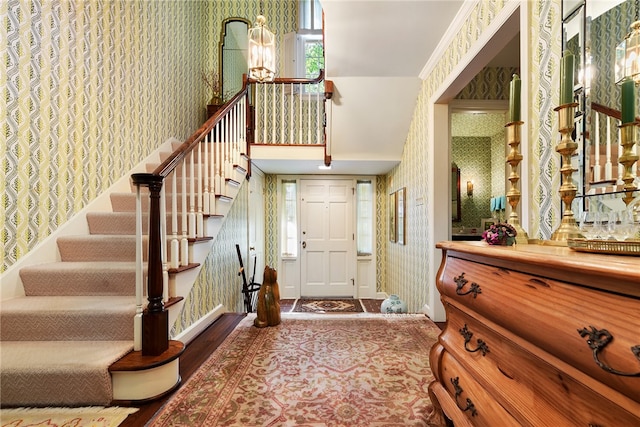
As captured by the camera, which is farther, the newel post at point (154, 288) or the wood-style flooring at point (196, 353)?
the newel post at point (154, 288)

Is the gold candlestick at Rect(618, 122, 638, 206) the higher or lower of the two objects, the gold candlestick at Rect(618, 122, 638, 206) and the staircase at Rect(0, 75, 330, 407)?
the higher

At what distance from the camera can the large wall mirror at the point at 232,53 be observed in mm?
5164

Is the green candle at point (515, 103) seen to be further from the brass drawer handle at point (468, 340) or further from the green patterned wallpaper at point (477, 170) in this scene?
the green patterned wallpaper at point (477, 170)

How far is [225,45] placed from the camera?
205 inches

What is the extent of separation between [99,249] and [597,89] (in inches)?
121

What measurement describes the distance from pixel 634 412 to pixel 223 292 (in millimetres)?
3277

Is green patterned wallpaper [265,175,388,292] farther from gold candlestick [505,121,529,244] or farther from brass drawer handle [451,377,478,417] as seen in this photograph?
brass drawer handle [451,377,478,417]

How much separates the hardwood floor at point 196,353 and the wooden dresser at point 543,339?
4.62 feet

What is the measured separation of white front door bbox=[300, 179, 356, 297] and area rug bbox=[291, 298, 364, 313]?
14cm

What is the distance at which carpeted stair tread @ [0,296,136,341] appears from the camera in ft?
5.48

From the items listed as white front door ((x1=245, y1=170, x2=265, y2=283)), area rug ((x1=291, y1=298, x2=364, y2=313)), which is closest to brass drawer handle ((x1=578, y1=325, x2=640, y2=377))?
white front door ((x1=245, y1=170, x2=265, y2=283))

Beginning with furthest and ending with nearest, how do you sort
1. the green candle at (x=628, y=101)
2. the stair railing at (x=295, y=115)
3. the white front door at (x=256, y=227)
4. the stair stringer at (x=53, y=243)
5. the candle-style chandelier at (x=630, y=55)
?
the white front door at (x=256, y=227) < the stair railing at (x=295, y=115) < the stair stringer at (x=53, y=243) < the candle-style chandelier at (x=630, y=55) < the green candle at (x=628, y=101)

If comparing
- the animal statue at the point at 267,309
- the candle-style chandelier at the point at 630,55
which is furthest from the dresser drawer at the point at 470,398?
the animal statue at the point at 267,309

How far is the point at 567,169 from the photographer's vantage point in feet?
3.02
